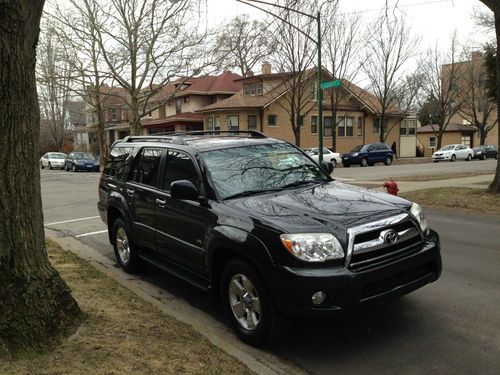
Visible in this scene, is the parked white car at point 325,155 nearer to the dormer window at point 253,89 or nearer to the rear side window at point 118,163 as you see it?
the dormer window at point 253,89

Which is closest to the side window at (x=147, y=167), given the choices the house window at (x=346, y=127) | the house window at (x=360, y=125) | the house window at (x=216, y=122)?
the house window at (x=216, y=122)

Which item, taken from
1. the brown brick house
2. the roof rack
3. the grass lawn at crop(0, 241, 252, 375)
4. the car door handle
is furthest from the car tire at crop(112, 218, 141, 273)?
the brown brick house

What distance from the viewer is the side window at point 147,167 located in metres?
5.81

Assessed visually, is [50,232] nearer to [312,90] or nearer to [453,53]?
[312,90]

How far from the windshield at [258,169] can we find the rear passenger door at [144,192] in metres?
0.94

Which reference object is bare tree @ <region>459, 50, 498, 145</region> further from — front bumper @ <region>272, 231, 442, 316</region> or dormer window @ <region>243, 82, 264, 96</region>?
front bumper @ <region>272, 231, 442, 316</region>

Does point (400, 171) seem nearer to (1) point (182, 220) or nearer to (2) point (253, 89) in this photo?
(2) point (253, 89)

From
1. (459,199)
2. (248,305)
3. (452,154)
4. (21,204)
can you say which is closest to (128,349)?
(248,305)

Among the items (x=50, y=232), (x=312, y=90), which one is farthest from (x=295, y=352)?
(x=312, y=90)

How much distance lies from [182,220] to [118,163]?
7.68ft

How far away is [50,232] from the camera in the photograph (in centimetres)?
980

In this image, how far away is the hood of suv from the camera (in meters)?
3.89

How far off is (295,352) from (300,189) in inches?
61.6

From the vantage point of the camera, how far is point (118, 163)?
691cm
